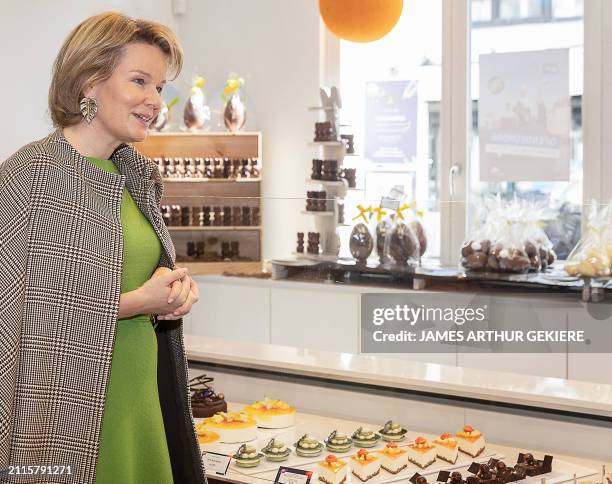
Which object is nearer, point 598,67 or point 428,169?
point 598,67

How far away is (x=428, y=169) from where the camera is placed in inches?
265

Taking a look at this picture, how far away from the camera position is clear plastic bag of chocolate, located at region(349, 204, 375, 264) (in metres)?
3.05

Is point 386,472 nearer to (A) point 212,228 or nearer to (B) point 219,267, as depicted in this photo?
(B) point 219,267

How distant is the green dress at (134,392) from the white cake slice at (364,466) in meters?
0.68

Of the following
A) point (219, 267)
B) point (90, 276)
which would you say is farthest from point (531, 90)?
point (90, 276)

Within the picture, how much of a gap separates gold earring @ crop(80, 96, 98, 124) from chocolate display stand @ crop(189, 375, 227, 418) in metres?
1.33

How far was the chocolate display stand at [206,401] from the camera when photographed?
282 centimetres

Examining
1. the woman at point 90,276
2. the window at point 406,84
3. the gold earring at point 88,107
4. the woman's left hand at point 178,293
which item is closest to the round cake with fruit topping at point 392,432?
the woman at point 90,276

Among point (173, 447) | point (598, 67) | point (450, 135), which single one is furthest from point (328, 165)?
point (173, 447)

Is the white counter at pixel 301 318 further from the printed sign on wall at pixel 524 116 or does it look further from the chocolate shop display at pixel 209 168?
the printed sign on wall at pixel 524 116

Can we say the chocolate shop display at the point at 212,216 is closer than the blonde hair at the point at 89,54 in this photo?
No

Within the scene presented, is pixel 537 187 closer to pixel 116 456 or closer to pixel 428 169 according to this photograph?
pixel 428 169

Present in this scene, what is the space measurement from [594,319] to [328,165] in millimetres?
2586

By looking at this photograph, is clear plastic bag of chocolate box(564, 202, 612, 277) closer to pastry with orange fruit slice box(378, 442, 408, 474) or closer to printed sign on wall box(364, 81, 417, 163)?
pastry with orange fruit slice box(378, 442, 408, 474)
